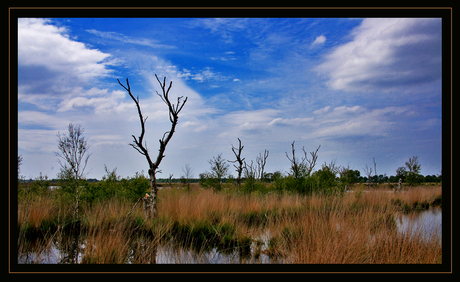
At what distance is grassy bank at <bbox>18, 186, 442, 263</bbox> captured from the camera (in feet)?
14.0

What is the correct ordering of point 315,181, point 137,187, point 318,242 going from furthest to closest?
point 315,181, point 137,187, point 318,242

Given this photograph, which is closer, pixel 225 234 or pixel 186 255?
pixel 186 255

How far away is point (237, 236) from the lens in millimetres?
5902

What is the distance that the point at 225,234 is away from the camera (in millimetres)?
6094

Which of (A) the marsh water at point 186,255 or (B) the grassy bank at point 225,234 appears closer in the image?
(B) the grassy bank at point 225,234

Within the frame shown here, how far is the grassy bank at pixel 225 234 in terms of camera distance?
428 cm

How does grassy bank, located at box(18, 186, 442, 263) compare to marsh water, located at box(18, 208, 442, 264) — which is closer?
grassy bank, located at box(18, 186, 442, 263)
